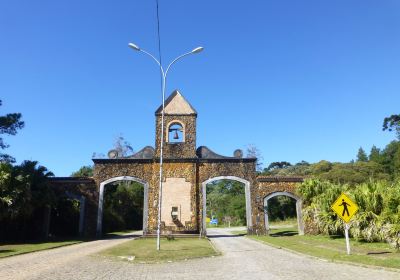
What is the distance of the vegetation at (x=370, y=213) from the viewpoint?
43.6 ft

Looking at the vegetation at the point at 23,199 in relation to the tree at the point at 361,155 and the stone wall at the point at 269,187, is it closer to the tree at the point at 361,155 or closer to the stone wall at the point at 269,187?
the stone wall at the point at 269,187

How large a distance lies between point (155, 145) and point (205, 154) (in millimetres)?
3661

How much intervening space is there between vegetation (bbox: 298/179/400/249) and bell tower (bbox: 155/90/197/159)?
9148 millimetres

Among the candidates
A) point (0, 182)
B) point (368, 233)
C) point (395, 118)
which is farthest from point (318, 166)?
point (0, 182)

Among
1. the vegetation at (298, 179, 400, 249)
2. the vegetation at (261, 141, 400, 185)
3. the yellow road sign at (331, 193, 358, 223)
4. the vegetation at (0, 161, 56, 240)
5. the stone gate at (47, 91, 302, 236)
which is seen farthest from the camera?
the vegetation at (261, 141, 400, 185)

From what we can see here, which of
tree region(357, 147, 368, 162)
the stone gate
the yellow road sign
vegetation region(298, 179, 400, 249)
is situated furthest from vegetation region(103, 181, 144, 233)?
tree region(357, 147, 368, 162)

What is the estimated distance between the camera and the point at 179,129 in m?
24.5

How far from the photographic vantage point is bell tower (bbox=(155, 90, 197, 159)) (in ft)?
79.2

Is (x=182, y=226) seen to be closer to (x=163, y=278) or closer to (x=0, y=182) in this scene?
(x=0, y=182)

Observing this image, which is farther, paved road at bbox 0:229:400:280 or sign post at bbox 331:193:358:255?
sign post at bbox 331:193:358:255

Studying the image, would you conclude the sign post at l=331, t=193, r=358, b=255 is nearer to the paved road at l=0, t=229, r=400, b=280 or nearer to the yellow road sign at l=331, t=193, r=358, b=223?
the yellow road sign at l=331, t=193, r=358, b=223

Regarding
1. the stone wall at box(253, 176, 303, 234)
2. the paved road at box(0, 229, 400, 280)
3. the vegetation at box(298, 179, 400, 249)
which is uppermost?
the stone wall at box(253, 176, 303, 234)

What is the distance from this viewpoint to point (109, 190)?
35.7m

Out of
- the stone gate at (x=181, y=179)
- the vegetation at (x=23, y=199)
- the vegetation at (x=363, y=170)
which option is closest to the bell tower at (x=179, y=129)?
the stone gate at (x=181, y=179)
